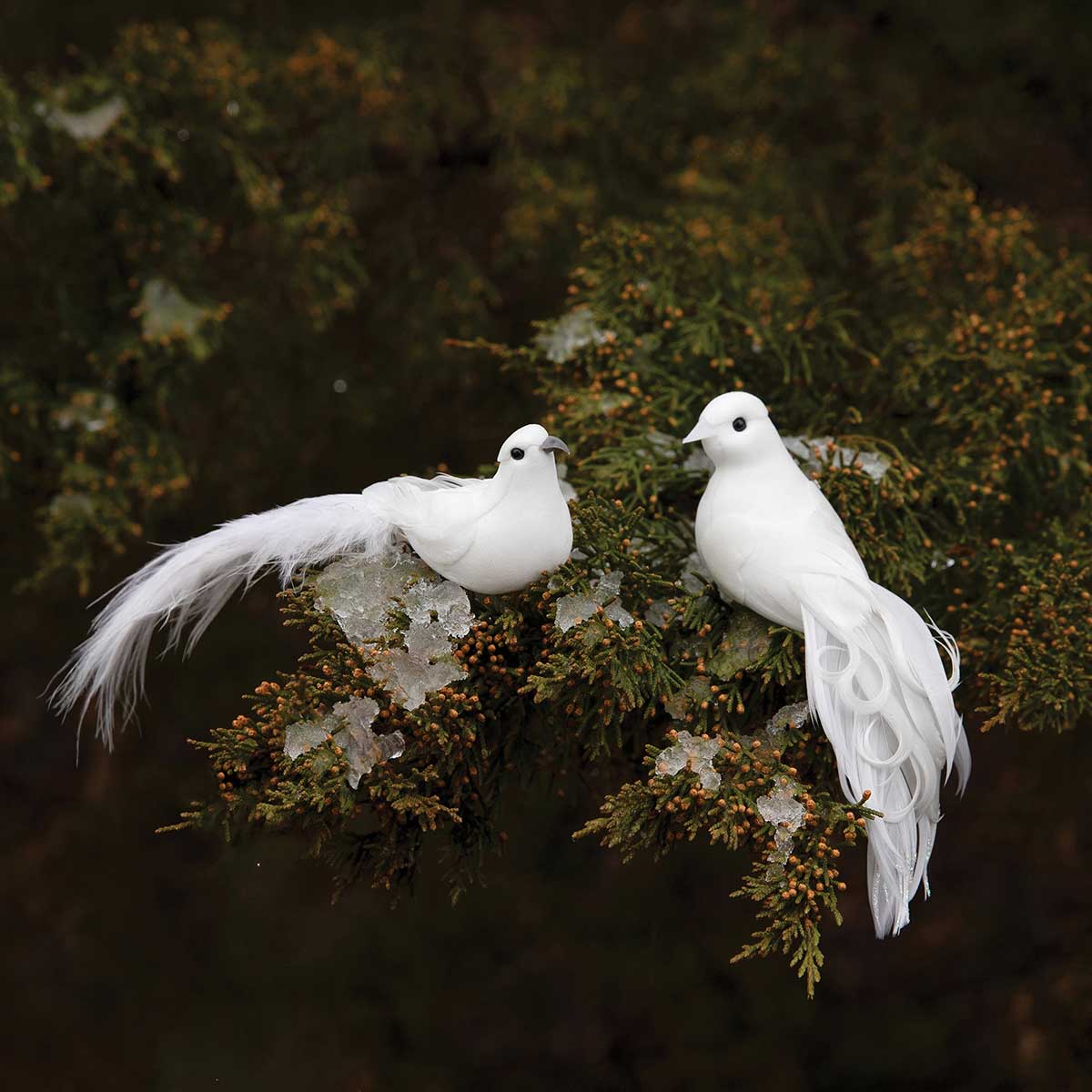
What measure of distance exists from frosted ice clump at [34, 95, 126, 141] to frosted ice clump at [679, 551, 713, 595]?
0.94m

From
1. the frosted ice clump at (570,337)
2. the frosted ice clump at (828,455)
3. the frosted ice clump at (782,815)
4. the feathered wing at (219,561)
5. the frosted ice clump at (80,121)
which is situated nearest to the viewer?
the frosted ice clump at (782,815)

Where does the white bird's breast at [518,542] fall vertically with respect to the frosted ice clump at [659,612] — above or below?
above

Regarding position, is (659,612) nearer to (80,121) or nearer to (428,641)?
(428,641)

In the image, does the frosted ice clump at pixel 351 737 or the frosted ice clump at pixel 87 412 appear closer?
the frosted ice clump at pixel 351 737

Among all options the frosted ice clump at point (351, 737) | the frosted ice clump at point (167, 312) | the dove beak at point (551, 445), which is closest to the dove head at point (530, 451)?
the dove beak at point (551, 445)

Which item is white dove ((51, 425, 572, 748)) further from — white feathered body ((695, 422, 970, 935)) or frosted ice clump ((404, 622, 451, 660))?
white feathered body ((695, 422, 970, 935))

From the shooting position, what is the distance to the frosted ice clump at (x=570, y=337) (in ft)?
4.07

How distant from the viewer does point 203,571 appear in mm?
1005

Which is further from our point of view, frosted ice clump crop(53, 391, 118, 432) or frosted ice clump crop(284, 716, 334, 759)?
frosted ice clump crop(53, 391, 118, 432)

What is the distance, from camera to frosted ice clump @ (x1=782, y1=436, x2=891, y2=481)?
1.13 meters

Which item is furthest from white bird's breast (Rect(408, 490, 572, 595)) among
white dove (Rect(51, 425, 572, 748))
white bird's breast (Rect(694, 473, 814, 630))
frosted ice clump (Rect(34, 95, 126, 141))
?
frosted ice clump (Rect(34, 95, 126, 141))

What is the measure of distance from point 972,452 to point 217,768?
78 cm

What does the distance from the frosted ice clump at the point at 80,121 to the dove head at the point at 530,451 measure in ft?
2.79

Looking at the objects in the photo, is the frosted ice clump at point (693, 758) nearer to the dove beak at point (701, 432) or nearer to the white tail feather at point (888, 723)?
the white tail feather at point (888, 723)
